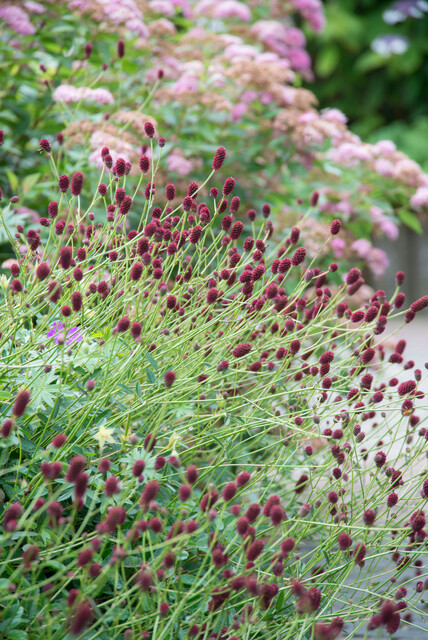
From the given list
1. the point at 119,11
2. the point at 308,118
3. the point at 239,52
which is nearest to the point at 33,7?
the point at 119,11

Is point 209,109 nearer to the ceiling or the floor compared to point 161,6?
nearer to the floor

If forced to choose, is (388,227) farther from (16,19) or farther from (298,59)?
(16,19)

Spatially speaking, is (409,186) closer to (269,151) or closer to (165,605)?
(269,151)

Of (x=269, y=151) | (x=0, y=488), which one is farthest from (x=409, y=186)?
(x=0, y=488)

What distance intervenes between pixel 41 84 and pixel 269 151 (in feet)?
4.21

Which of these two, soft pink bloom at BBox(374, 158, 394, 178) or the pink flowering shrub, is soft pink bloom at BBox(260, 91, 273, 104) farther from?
soft pink bloom at BBox(374, 158, 394, 178)

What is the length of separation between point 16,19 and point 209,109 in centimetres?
113

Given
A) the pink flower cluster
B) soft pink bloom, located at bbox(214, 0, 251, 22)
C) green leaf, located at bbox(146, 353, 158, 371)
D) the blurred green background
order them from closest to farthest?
green leaf, located at bbox(146, 353, 158, 371)
the pink flower cluster
soft pink bloom, located at bbox(214, 0, 251, 22)
the blurred green background

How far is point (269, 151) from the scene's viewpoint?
4.02 m

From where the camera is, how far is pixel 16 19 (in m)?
3.24

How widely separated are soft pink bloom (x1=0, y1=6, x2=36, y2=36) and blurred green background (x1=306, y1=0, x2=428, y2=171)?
9.65 metres

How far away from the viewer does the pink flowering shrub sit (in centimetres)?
352

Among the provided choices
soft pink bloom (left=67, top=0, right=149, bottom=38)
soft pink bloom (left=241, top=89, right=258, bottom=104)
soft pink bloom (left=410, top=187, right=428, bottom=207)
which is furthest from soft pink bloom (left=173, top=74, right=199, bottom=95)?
soft pink bloom (left=410, top=187, right=428, bottom=207)

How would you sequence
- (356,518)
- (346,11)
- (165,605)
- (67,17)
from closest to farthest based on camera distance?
(165,605) < (356,518) < (67,17) < (346,11)
